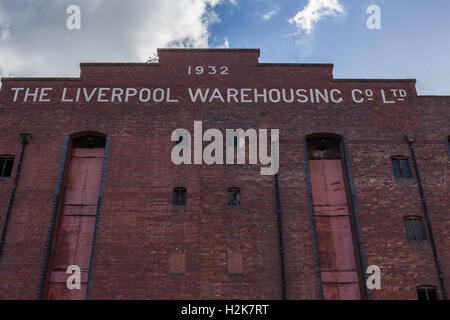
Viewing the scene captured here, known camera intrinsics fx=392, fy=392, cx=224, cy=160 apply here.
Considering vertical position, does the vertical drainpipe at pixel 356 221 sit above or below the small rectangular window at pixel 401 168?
below

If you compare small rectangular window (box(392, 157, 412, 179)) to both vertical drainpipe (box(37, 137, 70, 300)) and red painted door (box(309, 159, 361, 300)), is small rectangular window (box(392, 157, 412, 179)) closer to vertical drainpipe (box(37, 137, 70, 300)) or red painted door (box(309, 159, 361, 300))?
red painted door (box(309, 159, 361, 300))

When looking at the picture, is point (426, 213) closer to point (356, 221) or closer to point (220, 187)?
point (356, 221)

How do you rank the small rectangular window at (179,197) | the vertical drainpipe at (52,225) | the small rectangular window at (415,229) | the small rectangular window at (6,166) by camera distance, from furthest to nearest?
the small rectangular window at (6,166) → the small rectangular window at (179,197) → the small rectangular window at (415,229) → the vertical drainpipe at (52,225)

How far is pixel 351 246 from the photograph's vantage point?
13.8 metres

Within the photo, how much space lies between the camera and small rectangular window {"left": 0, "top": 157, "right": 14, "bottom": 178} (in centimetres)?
1433

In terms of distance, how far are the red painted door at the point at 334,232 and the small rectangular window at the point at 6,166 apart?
443 inches

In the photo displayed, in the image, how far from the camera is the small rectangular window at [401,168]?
14719 millimetres

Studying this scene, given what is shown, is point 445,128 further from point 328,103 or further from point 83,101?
point 83,101

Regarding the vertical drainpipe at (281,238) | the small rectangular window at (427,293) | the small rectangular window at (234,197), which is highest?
the small rectangular window at (234,197)

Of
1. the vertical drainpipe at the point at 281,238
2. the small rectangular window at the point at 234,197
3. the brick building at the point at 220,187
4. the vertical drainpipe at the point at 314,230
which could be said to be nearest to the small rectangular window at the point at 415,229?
the brick building at the point at 220,187

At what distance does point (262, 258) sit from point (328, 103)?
6.93 m

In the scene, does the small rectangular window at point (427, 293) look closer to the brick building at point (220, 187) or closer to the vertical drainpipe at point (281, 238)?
the brick building at point (220, 187)

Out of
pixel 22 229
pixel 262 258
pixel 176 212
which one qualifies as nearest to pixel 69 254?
pixel 22 229

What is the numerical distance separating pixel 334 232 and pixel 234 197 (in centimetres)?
379
